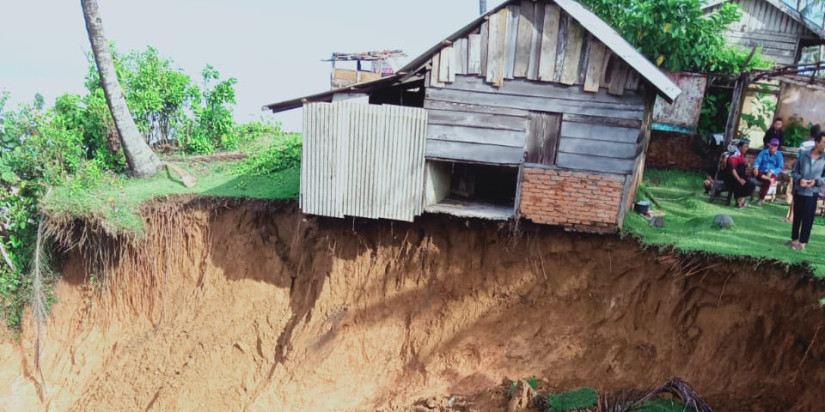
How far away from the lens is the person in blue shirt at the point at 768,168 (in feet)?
34.2

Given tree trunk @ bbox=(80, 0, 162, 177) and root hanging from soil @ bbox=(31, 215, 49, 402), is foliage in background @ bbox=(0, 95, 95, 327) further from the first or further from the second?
tree trunk @ bbox=(80, 0, 162, 177)

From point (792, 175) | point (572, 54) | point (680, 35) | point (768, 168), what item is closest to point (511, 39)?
point (572, 54)

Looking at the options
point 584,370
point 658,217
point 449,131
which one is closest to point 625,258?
point 658,217

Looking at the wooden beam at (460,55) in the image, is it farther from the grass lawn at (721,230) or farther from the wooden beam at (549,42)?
the grass lawn at (721,230)

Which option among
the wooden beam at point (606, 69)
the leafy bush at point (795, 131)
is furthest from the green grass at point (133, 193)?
A: the leafy bush at point (795, 131)

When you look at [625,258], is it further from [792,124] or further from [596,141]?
[792,124]

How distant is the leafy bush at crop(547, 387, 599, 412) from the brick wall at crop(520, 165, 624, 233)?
2.43m

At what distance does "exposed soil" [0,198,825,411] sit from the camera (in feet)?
25.5

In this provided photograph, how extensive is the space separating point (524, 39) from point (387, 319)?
17.3ft

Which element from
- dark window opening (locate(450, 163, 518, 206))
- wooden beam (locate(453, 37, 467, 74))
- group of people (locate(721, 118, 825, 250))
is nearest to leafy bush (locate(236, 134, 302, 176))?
dark window opening (locate(450, 163, 518, 206))

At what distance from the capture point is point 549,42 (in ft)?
25.7

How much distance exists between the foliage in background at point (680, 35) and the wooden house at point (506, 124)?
18.8 ft

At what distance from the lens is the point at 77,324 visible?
452 inches

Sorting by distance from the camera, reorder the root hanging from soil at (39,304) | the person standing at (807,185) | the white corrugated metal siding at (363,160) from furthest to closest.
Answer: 1. the root hanging from soil at (39,304)
2. the white corrugated metal siding at (363,160)
3. the person standing at (807,185)
